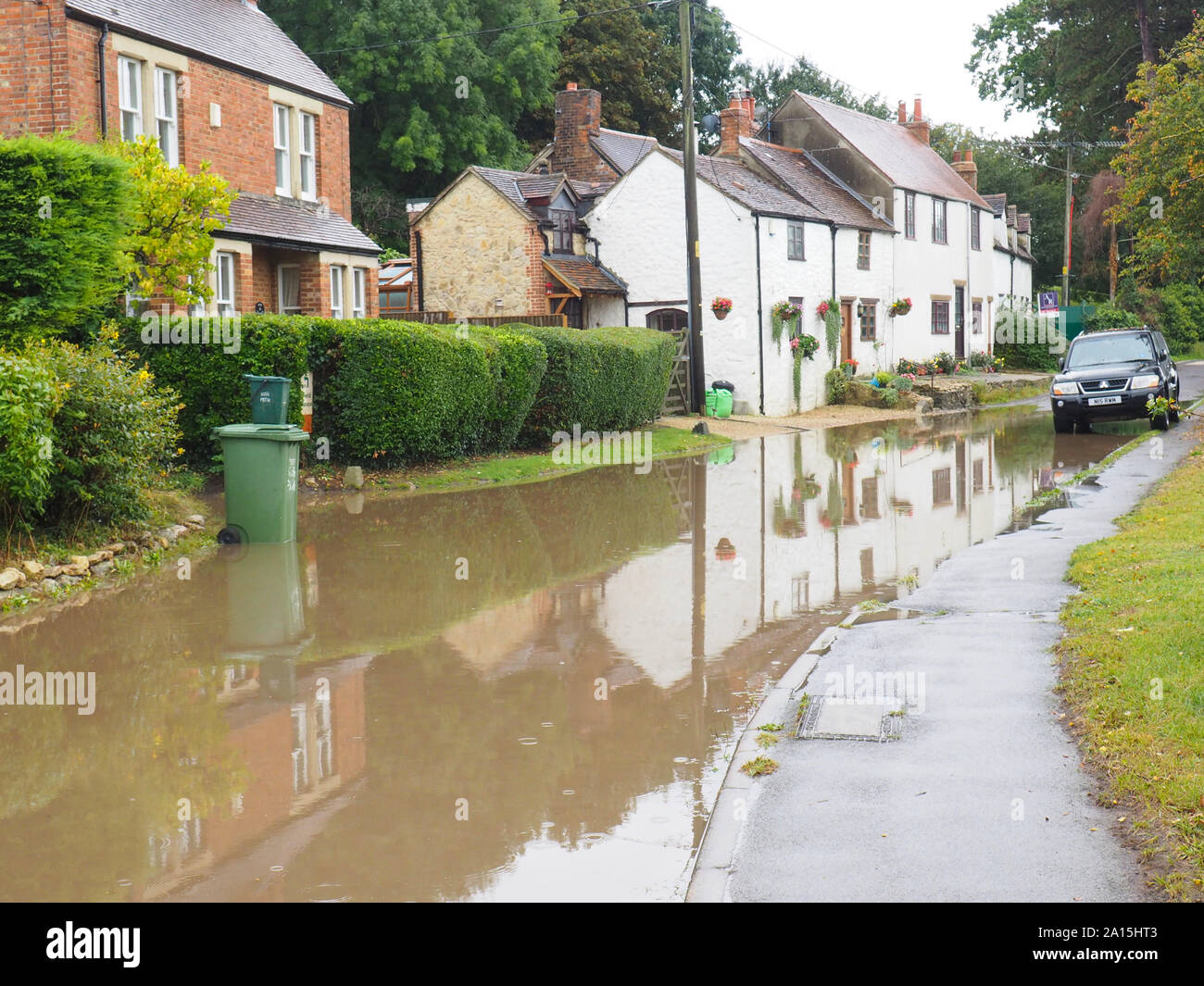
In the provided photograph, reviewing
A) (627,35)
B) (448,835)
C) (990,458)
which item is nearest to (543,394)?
(990,458)

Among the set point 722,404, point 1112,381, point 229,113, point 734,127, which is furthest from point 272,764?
point 734,127

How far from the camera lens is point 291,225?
24.1 meters

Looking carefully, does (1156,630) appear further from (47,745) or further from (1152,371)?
(1152,371)

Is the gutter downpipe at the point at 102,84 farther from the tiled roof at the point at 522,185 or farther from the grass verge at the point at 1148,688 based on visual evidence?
the grass verge at the point at 1148,688

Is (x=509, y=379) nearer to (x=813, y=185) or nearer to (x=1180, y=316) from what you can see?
(x=813, y=185)

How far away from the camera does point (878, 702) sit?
24.3ft

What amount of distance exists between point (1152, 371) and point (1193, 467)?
25.5 feet

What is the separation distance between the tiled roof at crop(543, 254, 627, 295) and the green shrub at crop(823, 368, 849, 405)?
653cm

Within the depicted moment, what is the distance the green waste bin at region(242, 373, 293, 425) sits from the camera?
1392 centimetres

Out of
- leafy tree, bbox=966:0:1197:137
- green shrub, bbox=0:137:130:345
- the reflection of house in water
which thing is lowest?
the reflection of house in water

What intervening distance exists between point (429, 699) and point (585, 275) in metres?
26.7

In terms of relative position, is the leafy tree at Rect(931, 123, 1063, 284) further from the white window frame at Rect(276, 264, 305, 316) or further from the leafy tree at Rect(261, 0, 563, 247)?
the white window frame at Rect(276, 264, 305, 316)

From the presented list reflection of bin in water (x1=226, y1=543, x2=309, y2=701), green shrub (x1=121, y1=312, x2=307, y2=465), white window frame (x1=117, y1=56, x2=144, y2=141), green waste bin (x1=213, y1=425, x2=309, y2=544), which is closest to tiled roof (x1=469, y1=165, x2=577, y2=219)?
white window frame (x1=117, y1=56, x2=144, y2=141)

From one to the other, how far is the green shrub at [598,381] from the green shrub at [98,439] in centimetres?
993
